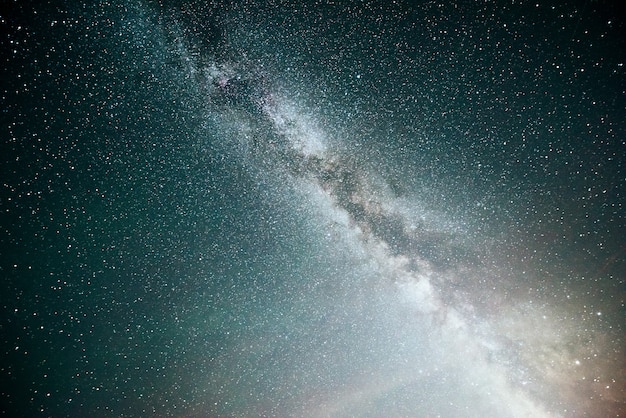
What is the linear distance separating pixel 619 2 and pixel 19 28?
4128 mm

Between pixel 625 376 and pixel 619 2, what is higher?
pixel 619 2

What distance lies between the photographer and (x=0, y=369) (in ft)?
52.1

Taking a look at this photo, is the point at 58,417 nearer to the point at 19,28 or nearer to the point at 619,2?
the point at 19,28

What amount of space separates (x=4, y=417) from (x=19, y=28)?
21.8 m

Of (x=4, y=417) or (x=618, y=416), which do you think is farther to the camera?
(x=4, y=417)

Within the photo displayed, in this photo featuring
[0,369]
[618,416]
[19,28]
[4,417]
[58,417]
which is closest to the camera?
[19,28]

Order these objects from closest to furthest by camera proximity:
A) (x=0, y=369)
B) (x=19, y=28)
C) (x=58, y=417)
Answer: (x=19, y=28)
(x=0, y=369)
(x=58, y=417)

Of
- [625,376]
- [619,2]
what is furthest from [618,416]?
[619,2]

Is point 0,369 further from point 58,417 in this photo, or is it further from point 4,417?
point 58,417

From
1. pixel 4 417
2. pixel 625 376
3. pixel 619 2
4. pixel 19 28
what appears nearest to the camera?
pixel 619 2

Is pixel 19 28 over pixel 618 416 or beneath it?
over

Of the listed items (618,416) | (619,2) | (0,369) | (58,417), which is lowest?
(58,417)

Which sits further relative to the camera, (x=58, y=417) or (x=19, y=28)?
(x=58, y=417)

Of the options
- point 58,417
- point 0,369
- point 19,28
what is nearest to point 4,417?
point 0,369
